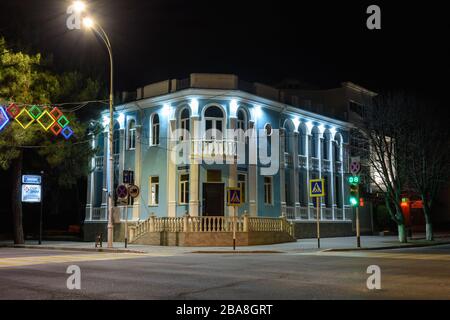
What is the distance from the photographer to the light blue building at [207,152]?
29.0 meters

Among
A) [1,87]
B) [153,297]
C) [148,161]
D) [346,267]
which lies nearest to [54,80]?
[1,87]

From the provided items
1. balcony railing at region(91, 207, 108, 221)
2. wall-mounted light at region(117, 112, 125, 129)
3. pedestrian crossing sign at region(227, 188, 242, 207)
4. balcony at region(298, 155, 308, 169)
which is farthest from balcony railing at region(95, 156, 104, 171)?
pedestrian crossing sign at region(227, 188, 242, 207)

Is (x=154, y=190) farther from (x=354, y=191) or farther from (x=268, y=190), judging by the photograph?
(x=354, y=191)

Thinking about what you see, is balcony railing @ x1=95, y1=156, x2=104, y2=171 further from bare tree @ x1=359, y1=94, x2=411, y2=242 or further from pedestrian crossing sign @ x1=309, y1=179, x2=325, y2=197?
bare tree @ x1=359, y1=94, x2=411, y2=242

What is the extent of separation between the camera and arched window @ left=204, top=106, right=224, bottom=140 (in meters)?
29.3

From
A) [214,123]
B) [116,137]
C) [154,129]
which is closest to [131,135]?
[116,137]

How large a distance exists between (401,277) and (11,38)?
2629cm

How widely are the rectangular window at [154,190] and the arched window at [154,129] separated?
230 centimetres

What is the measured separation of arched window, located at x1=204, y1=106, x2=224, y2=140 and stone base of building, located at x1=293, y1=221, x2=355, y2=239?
856cm

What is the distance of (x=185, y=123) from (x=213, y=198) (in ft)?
16.1

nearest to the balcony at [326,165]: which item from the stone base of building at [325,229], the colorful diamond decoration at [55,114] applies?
the stone base of building at [325,229]

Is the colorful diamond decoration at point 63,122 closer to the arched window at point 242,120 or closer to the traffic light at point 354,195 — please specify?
the arched window at point 242,120

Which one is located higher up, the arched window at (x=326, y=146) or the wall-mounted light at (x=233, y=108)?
the wall-mounted light at (x=233, y=108)

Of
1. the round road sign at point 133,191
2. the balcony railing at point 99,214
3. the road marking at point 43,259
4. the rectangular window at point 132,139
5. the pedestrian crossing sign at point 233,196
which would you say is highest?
the rectangular window at point 132,139
